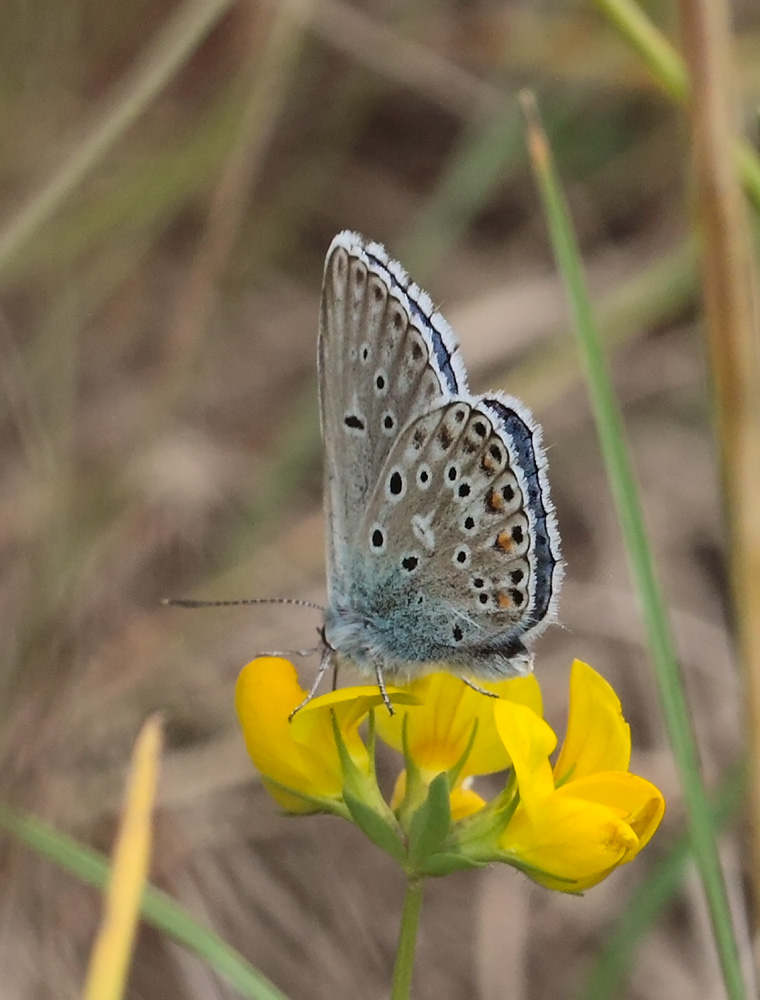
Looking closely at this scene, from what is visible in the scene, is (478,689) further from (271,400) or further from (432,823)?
(271,400)

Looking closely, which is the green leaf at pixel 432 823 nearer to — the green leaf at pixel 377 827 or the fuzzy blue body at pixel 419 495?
the green leaf at pixel 377 827

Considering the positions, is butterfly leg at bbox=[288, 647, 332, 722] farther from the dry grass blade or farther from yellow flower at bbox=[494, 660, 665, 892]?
the dry grass blade

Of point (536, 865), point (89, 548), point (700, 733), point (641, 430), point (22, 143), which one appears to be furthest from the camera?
point (641, 430)

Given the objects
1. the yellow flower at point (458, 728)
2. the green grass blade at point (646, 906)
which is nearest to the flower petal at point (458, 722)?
the yellow flower at point (458, 728)

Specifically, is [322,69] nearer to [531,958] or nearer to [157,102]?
[157,102]

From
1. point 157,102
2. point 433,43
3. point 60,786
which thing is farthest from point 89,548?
point 433,43

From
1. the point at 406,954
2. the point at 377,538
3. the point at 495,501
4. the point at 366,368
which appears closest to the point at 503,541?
the point at 495,501

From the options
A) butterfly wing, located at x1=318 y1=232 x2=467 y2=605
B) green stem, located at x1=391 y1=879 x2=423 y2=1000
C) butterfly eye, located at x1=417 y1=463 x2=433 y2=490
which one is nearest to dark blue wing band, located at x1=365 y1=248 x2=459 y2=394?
butterfly wing, located at x1=318 y1=232 x2=467 y2=605
